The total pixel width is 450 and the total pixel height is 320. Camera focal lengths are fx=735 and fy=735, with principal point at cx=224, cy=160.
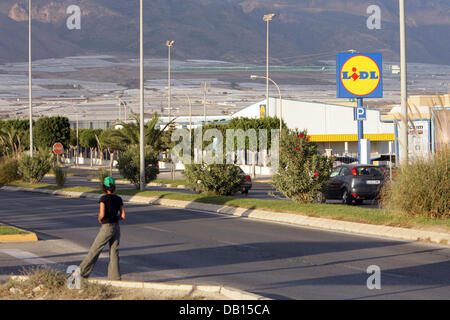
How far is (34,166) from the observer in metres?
46.2

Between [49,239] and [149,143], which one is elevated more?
[149,143]

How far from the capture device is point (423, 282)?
37.2 feet

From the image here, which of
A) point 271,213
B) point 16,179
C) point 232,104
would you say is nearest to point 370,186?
point 271,213

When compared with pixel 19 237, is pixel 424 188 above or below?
above

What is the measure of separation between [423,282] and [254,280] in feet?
8.56

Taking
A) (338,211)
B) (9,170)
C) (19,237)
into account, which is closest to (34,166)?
(9,170)

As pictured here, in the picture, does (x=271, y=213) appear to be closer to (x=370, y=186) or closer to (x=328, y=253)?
(x=370, y=186)

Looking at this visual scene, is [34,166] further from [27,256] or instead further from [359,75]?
[27,256]

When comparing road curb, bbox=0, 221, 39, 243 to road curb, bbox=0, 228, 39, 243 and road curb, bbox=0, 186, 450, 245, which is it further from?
road curb, bbox=0, 186, 450, 245

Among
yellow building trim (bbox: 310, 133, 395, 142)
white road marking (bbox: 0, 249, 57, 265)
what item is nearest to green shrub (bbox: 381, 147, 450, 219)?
white road marking (bbox: 0, 249, 57, 265)

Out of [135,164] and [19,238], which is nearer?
[19,238]

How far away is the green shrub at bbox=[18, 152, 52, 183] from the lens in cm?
4619

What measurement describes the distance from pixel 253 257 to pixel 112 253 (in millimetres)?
3886

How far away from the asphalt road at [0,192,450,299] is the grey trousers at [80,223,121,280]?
875 millimetres
